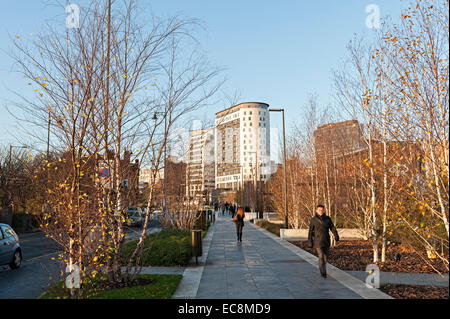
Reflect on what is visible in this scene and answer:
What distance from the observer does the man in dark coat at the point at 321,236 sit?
959 cm

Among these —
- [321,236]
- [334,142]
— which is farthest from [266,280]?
[334,142]

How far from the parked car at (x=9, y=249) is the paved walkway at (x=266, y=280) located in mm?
5561

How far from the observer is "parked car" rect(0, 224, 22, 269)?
1168cm

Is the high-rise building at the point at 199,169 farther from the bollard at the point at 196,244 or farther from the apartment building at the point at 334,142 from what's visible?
the bollard at the point at 196,244

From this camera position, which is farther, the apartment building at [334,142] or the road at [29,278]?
the apartment building at [334,142]

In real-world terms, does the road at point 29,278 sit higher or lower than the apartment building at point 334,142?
lower

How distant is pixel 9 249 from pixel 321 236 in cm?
934

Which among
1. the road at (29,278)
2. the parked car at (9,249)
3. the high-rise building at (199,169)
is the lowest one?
the road at (29,278)

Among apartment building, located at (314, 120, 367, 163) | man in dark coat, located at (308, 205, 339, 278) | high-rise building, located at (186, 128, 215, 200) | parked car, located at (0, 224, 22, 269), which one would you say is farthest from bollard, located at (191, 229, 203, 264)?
high-rise building, located at (186, 128, 215, 200)

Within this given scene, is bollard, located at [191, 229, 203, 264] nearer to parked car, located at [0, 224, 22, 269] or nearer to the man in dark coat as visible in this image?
the man in dark coat

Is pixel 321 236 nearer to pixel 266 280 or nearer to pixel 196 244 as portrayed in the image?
pixel 266 280

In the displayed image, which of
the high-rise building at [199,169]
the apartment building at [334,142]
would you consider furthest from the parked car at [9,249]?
the apartment building at [334,142]

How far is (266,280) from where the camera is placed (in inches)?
364
